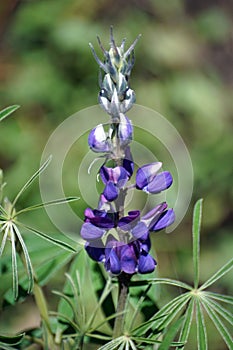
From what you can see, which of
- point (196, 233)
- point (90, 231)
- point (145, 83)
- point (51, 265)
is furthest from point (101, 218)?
point (145, 83)

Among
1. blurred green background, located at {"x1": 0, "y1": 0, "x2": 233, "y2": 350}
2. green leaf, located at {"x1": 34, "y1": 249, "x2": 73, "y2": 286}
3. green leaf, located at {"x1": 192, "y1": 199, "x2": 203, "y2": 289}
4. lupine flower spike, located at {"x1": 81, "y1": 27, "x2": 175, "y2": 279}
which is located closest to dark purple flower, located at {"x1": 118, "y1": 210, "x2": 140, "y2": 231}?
lupine flower spike, located at {"x1": 81, "y1": 27, "x2": 175, "y2": 279}

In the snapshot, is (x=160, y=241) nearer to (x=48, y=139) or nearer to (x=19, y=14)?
→ (x=48, y=139)

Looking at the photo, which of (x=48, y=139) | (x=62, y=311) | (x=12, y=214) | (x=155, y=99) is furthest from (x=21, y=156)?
(x=12, y=214)

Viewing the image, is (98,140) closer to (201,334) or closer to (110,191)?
(110,191)

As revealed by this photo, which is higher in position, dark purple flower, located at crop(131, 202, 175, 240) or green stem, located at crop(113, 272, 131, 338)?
A: dark purple flower, located at crop(131, 202, 175, 240)

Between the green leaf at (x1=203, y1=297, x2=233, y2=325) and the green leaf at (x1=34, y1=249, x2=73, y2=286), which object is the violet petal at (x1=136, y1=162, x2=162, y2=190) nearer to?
the green leaf at (x1=203, y1=297, x2=233, y2=325)
